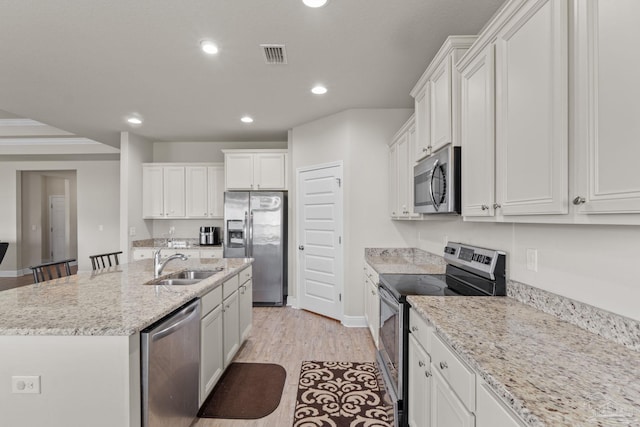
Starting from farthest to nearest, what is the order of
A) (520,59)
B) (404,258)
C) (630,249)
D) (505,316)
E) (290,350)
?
(404,258)
(290,350)
(505,316)
(520,59)
(630,249)

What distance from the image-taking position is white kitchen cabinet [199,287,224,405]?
2229 mm

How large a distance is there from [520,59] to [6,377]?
8.47 ft

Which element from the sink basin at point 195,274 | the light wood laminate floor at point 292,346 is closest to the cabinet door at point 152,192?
the light wood laminate floor at point 292,346

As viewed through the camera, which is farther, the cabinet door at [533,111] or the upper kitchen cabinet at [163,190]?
the upper kitchen cabinet at [163,190]

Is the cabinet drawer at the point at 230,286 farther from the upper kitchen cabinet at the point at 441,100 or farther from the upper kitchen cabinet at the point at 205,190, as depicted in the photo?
the upper kitchen cabinet at the point at 205,190

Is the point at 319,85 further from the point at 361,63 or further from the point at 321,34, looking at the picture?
the point at 321,34

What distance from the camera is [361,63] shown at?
2906 millimetres

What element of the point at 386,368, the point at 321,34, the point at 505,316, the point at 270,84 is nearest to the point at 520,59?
the point at 505,316

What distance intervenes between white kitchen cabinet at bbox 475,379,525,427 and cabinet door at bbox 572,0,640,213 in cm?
65

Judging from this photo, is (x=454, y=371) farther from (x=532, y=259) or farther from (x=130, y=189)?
(x=130, y=189)

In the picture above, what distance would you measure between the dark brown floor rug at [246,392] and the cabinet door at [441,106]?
2.18 m

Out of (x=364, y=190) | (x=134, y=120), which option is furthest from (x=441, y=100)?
(x=134, y=120)

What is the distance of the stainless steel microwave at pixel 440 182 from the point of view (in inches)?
78.6

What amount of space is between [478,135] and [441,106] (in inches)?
20.3
